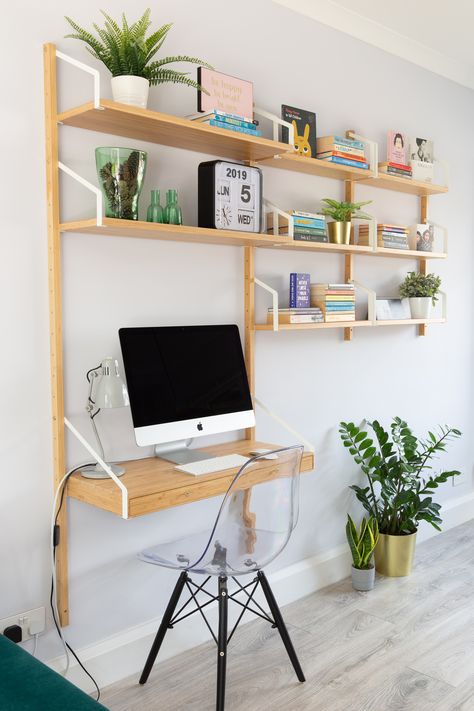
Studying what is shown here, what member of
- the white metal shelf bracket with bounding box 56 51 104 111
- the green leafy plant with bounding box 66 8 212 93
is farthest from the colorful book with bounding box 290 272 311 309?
the white metal shelf bracket with bounding box 56 51 104 111

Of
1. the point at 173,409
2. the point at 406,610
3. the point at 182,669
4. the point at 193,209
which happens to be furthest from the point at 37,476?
the point at 406,610

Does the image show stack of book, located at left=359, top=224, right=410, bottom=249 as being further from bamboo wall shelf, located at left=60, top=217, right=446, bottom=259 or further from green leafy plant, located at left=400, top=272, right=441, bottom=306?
green leafy plant, located at left=400, top=272, right=441, bottom=306

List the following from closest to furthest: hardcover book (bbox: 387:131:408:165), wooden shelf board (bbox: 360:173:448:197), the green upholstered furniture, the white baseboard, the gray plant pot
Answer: the green upholstered furniture
the white baseboard
the gray plant pot
wooden shelf board (bbox: 360:173:448:197)
hardcover book (bbox: 387:131:408:165)

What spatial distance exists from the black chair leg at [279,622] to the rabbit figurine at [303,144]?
5.68 feet

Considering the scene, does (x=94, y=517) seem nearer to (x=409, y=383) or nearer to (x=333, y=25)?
(x=409, y=383)

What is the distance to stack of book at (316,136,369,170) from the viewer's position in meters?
3.16

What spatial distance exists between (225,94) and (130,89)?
1.74 ft

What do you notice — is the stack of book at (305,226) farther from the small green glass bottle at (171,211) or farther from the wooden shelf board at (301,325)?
the small green glass bottle at (171,211)

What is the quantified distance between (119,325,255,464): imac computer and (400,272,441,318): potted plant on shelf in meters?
1.33

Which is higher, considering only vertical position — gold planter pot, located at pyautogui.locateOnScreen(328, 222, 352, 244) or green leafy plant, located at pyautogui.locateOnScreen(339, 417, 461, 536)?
gold planter pot, located at pyautogui.locateOnScreen(328, 222, 352, 244)

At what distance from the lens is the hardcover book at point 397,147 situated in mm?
3611

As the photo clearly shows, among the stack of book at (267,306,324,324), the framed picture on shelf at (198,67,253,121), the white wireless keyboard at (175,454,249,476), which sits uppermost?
the framed picture on shelf at (198,67,253,121)

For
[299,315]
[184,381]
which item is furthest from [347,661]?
[299,315]

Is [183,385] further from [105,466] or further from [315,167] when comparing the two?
[315,167]
